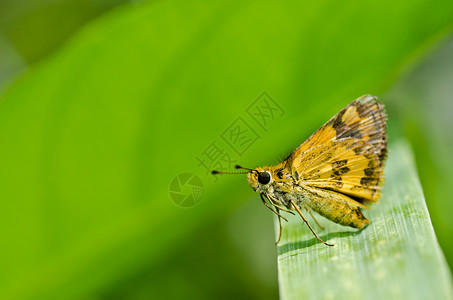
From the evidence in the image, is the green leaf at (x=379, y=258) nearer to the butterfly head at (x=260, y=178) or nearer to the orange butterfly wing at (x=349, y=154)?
the orange butterfly wing at (x=349, y=154)

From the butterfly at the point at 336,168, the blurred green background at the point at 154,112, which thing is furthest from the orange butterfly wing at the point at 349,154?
the blurred green background at the point at 154,112

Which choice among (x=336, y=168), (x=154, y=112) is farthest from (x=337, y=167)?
(x=154, y=112)

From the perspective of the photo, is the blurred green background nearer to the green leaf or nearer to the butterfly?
the butterfly

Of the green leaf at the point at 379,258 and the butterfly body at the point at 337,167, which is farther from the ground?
the butterfly body at the point at 337,167

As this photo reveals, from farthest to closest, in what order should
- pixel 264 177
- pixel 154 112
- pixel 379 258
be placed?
1. pixel 154 112
2. pixel 264 177
3. pixel 379 258

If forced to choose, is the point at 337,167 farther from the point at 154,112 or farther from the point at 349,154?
the point at 154,112

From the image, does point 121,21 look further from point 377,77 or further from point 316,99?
point 377,77
